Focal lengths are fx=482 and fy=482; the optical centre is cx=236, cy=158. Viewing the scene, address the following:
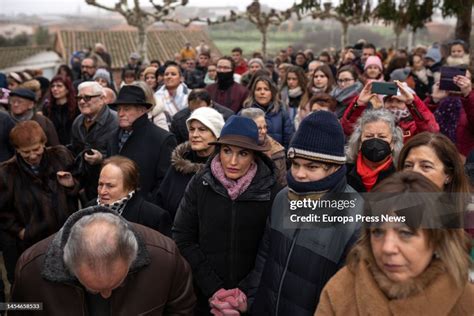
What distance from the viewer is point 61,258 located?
1.97m

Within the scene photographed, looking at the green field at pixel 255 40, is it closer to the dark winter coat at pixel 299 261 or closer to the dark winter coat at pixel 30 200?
the dark winter coat at pixel 30 200

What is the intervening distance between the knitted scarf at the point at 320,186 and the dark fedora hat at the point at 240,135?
525 millimetres

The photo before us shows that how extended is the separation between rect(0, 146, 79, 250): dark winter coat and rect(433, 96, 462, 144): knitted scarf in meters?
3.58

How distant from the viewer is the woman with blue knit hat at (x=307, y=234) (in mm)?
2219

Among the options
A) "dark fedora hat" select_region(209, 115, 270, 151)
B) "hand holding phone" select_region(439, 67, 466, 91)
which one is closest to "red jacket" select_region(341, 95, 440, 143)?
"hand holding phone" select_region(439, 67, 466, 91)

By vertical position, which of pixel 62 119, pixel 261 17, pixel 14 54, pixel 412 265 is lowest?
pixel 14 54

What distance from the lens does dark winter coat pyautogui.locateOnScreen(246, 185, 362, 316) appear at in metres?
2.21

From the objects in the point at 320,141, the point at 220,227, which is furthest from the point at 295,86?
the point at 320,141

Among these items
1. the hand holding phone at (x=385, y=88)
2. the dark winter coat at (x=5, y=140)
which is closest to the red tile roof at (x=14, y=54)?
the dark winter coat at (x=5, y=140)

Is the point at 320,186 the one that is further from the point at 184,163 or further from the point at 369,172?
the point at 184,163

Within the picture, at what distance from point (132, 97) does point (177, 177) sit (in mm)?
1102

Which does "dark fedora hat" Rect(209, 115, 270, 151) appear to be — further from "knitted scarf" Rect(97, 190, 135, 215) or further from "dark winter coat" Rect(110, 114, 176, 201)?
"dark winter coat" Rect(110, 114, 176, 201)

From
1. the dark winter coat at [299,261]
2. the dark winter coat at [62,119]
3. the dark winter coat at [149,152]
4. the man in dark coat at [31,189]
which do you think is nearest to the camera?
the dark winter coat at [299,261]

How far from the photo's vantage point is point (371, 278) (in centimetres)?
173
